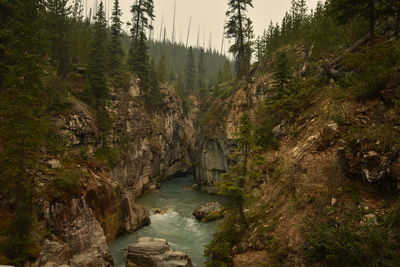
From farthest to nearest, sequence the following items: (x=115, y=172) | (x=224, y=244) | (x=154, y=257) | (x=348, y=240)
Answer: (x=115, y=172) → (x=154, y=257) → (x=224, y=244) → (x=348, y=240)

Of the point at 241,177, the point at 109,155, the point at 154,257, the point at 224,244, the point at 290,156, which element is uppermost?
the point at 290,156

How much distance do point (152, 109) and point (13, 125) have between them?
3397cm

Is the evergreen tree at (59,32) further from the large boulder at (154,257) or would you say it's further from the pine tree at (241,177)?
the pine tree at (241,177)

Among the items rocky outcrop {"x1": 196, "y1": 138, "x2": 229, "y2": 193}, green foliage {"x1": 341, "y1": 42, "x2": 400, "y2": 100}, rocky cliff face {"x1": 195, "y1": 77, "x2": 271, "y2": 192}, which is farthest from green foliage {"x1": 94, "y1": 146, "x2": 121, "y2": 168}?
green foliage {"x1": 341, "y1": 42, "x2": 400, "y2": 100}

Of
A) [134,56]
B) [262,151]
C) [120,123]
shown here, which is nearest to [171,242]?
[262,151]

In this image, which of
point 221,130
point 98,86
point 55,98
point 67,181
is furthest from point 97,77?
point 221,130

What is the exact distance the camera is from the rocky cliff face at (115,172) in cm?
1568

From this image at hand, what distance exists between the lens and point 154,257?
16.7 m

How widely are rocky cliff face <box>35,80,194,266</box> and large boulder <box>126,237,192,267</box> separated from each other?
165 centimetres

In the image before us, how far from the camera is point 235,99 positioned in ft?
123

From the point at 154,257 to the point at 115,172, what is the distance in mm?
18045

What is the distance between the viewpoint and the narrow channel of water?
20259mm

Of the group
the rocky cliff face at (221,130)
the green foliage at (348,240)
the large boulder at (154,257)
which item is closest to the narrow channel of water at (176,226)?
the large boulder at (154,257)

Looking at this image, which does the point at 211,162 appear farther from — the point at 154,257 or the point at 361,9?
the point at 361,9
